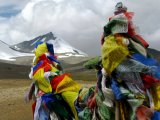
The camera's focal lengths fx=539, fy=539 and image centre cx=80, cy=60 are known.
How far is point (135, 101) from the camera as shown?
570cm

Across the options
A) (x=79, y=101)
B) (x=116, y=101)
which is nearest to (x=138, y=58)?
(x=116, y=101)

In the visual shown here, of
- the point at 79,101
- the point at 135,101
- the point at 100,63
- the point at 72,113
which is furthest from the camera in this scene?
the point at 72,113

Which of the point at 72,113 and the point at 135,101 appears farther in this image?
the point at 72,113

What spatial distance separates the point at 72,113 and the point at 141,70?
2.39 metres

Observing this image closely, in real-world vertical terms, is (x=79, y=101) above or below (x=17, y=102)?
above

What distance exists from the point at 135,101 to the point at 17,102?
58.6ft

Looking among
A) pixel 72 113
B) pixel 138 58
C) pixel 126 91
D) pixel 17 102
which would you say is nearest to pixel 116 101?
pixel 126 91

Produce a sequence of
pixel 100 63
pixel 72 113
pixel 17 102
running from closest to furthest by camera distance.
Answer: pixel 100 63 < pixel 72 113 < pixel 17 102

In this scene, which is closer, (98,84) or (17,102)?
(98,84)

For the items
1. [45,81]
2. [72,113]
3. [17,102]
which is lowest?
[17,102]

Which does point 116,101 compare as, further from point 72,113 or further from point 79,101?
point 72,113

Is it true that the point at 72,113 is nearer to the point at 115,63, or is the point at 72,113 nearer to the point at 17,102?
the point at 115,63

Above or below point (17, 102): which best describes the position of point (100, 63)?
above

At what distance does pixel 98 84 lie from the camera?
6160 mm
